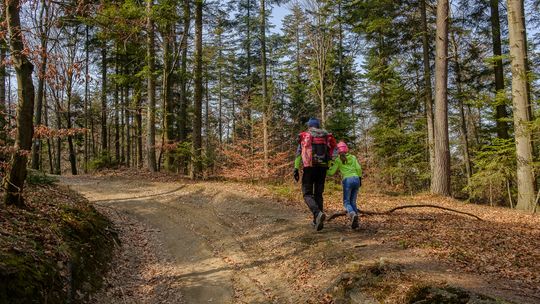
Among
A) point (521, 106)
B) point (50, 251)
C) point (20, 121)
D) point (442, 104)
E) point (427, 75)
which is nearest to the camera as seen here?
point (50, 251)

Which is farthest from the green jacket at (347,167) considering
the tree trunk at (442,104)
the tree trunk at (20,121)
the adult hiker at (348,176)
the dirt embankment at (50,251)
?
the tree trunk at (442,104)

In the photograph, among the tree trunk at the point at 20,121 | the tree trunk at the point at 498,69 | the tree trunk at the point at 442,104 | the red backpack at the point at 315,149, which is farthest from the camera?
the tree trunk at the point at 498,69

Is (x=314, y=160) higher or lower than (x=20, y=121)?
lower

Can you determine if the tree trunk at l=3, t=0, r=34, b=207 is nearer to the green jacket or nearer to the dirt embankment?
the dirt embankment

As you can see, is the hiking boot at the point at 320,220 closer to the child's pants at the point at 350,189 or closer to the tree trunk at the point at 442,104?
the child's pants at the point at 350,189

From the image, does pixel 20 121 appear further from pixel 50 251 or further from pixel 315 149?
pixel 315 149

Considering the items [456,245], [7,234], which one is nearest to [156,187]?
[7,234]

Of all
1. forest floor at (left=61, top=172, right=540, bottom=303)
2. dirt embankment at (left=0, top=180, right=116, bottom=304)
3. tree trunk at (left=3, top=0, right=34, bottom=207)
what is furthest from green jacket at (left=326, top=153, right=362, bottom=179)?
tree trunk at (left=3, top=0, right=34, bottom=207)

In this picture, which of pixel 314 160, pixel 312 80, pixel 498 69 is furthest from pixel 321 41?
pixel 314 160

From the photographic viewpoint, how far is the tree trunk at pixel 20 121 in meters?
6.14

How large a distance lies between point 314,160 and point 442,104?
363 inches

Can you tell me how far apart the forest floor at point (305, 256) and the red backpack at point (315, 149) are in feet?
4.86

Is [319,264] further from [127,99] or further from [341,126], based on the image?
[127,99]

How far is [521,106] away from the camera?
1182 cm
